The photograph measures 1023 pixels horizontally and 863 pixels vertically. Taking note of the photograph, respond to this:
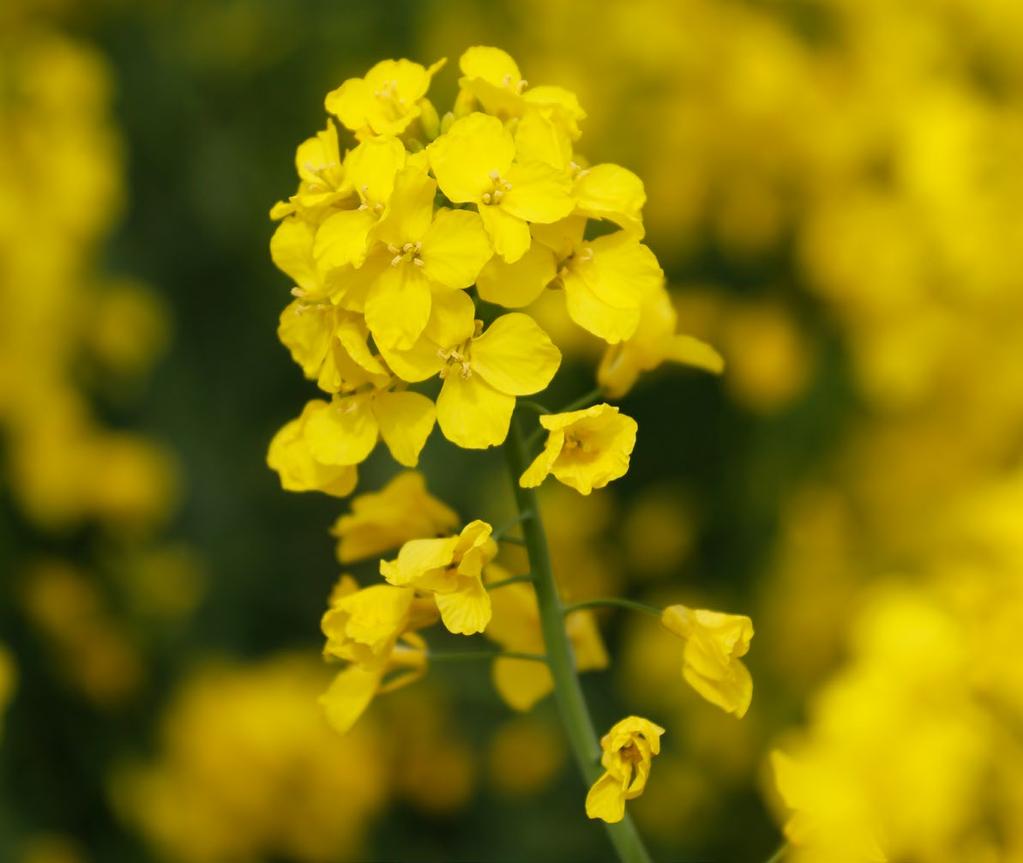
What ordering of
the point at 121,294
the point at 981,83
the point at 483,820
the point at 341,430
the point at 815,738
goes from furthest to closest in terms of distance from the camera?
1. the point at 121,294
2. the point at 981,83
3. the point at 483,820
4. the point at 815,738
5. the point at 341,430

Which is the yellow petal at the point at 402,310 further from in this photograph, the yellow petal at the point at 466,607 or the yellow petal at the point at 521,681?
the yellow petal at the point at 521,681

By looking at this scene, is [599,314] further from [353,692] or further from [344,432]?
[353,692]

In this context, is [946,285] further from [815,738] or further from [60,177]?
[60,177]

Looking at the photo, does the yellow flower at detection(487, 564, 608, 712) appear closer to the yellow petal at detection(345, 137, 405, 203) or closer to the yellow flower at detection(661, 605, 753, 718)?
the yellow flower at detection(661, 605, 753, 718)

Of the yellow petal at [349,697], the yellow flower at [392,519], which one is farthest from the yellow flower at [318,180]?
the yellow petal at [349,697]

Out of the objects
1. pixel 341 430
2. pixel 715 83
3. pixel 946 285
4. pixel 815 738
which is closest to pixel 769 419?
pixel 946 285

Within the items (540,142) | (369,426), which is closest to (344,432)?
(369,426)

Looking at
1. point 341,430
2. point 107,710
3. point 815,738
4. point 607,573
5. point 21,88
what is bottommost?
point 107,710
